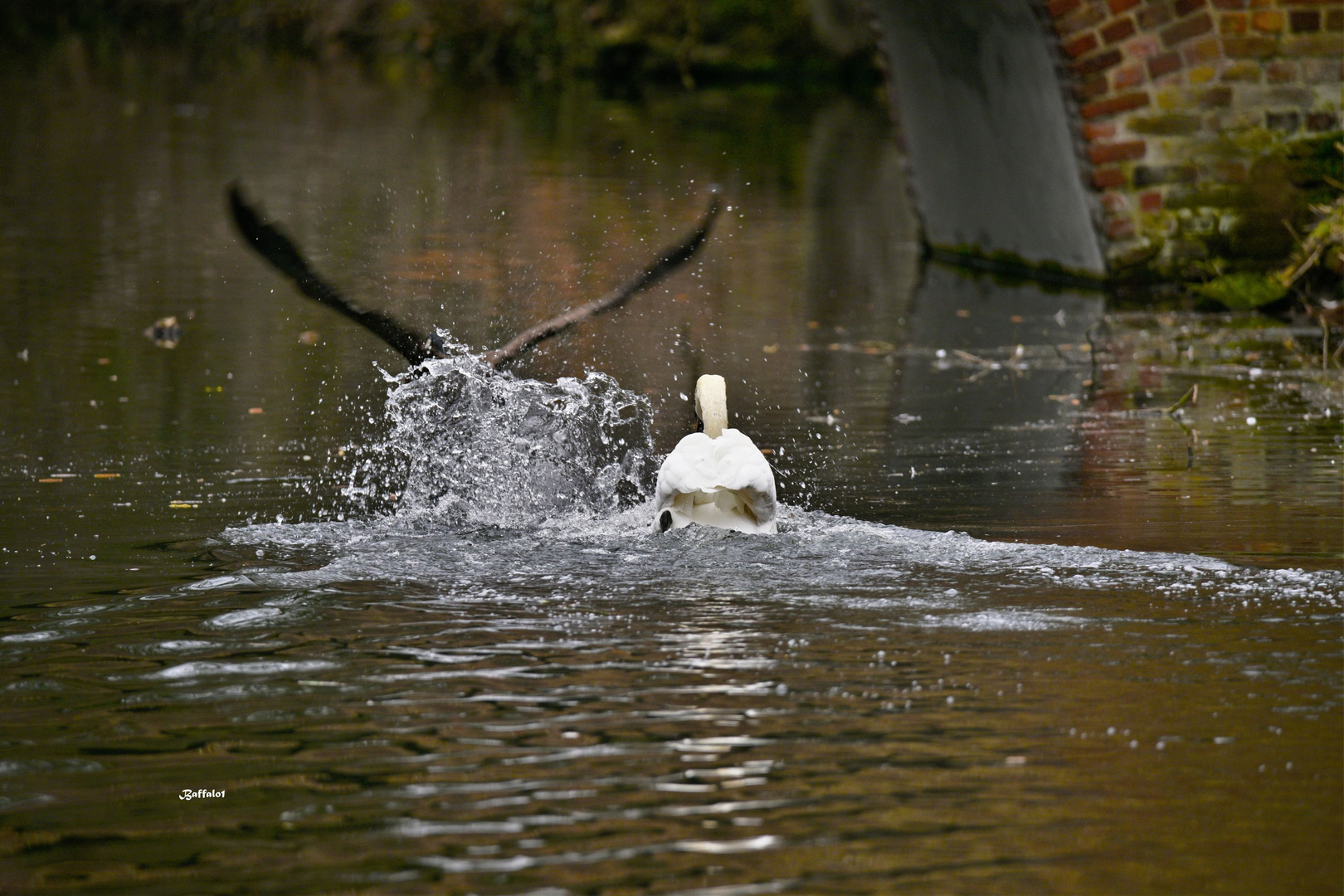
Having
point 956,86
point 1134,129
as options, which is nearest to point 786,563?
point 1134,129

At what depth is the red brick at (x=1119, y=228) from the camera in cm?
1761

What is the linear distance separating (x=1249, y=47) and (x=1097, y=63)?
49.9 inches

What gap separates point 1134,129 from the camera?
1712cm

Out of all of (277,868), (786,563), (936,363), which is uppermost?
(936,363)

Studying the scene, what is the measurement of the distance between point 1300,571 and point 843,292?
10.7m

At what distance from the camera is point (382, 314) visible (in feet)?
27.5

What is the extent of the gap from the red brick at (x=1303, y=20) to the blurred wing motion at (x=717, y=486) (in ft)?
34.6

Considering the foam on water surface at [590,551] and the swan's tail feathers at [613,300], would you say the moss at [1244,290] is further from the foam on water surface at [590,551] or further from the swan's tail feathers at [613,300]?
the swan's tail feathers at [613,300]

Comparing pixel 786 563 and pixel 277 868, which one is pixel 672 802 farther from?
pixel 786 563

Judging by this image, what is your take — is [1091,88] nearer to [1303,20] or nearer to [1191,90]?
[1191,90]

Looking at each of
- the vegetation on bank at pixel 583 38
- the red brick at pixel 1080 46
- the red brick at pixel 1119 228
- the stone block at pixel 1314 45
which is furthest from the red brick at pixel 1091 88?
the vegetation on bank at pixel 583 38

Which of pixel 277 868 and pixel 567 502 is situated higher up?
pixel 567 502

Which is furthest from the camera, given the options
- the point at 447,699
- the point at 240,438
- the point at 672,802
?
the point at 240,438

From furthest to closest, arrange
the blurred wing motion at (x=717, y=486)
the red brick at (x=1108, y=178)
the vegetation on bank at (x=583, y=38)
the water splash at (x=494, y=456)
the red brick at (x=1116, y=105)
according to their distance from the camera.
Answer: the vegetation on bank at (x=583, y=38) < the red brick at (x=1108, y=178) < the red brick at (x=1116, y=105) < the water splash at (x=494, y=456) < the blurred wing motion at (x=717, y=486)
